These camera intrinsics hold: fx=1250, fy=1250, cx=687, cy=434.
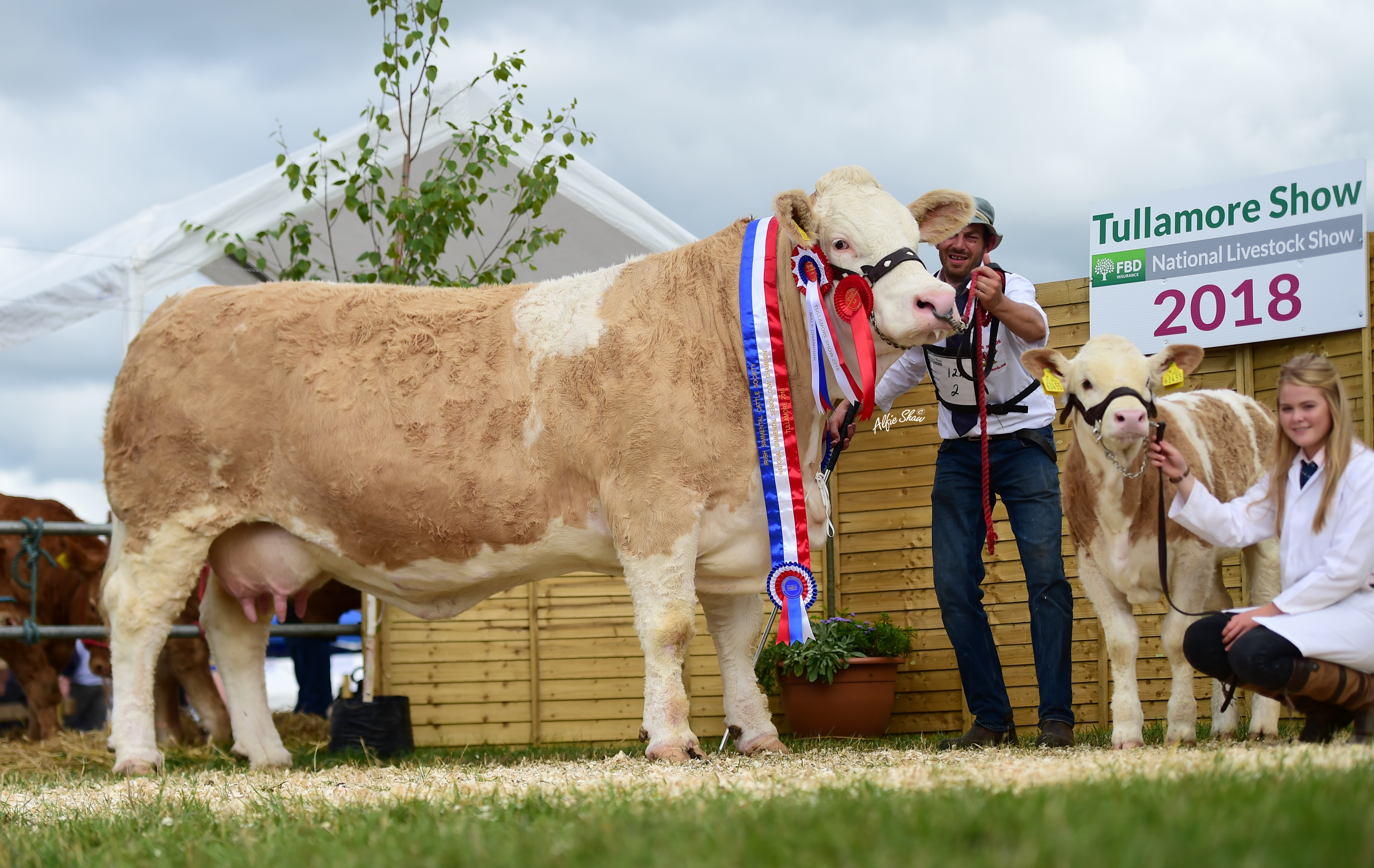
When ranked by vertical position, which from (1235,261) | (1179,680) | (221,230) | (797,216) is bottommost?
(1179,680)

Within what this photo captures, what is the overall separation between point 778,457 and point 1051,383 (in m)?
1.12

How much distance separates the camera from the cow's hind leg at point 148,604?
4902 mm

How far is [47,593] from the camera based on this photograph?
7.51 m

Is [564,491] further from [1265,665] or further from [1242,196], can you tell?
[1242,196]

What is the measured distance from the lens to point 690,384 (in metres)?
4.44

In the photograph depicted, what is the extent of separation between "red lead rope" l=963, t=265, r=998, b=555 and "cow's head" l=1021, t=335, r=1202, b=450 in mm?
207

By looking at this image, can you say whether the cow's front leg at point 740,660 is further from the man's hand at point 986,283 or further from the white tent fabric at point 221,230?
the white tent fabric at point 221,230

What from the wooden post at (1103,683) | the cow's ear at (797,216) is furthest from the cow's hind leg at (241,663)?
the wooden post at (1103,683)

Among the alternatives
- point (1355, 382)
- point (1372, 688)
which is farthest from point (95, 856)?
point (1355, 382)

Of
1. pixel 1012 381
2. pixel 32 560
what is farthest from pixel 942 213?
pixel 32 560

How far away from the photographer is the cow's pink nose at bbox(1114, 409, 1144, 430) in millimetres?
4312

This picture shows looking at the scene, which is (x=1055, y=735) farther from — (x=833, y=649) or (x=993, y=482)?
(x=833, y=649)

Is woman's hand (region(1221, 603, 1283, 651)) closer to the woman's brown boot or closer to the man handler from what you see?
the woman's brown boot

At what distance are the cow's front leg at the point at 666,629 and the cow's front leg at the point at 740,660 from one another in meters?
0.57
